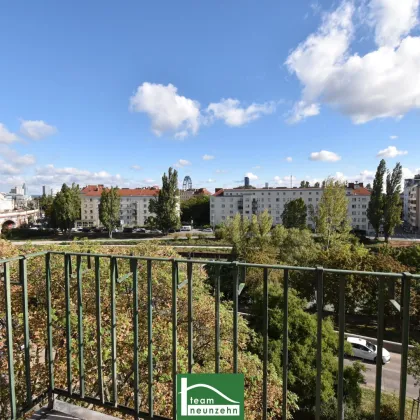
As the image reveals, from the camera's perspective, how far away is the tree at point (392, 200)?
35.0 m

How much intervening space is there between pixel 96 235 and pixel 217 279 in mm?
49569

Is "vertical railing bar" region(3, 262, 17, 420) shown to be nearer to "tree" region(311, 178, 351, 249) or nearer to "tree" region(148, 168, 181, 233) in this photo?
"tree" region(311, 178, 351, 249)

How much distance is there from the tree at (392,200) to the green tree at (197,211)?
34451mm

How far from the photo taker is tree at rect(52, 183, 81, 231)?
141 ft

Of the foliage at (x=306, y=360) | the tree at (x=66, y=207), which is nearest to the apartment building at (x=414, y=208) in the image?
the foliage at (x=306, y=360)

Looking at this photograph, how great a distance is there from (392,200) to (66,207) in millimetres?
44420

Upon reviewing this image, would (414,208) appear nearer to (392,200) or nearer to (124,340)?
(392,200)

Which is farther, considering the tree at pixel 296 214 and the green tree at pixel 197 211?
the green tree at pixel 197 211

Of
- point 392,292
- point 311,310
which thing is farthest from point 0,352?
point 311,310

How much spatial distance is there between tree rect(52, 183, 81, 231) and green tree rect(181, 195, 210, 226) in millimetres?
23399

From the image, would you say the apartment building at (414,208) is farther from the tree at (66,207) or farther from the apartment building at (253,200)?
the tree at (66,207)

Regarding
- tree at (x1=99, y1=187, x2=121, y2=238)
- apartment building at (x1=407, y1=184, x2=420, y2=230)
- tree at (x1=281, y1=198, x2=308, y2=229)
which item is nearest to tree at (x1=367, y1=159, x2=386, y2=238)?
tree at (x1=281, y1=198, x2=308, y2=229)

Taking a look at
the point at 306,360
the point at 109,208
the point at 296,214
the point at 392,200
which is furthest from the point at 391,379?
the point at 109,208

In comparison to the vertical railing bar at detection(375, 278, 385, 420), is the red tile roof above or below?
above
